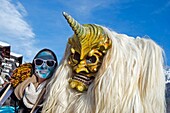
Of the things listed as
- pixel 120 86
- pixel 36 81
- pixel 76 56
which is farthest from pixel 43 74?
pixel 120 86

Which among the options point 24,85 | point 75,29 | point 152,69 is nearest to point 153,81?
point 152,69

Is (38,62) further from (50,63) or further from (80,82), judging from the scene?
(80,82)

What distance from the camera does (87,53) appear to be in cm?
88

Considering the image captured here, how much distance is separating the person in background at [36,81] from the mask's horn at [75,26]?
0.66 feet

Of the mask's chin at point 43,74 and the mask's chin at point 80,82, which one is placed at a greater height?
the mask's chin at point 43,74

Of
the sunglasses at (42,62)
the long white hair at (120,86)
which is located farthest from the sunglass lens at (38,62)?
the long white hair at (120,86)

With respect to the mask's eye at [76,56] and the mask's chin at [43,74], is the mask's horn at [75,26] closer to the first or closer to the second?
the mask's eye at [76,56]

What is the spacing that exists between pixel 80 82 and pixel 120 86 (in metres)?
0.12

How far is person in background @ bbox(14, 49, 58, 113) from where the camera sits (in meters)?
0.97

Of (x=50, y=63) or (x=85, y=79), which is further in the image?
(x=50, y=63)

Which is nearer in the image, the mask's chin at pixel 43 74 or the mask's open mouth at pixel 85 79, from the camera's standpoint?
the mask's open mouth at pixel 85 79

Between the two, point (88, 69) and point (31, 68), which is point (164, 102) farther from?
point (31, 68)

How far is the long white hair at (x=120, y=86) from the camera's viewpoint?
2.72 feet

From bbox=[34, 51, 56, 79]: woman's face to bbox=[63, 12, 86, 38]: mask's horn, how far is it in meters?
0.20
